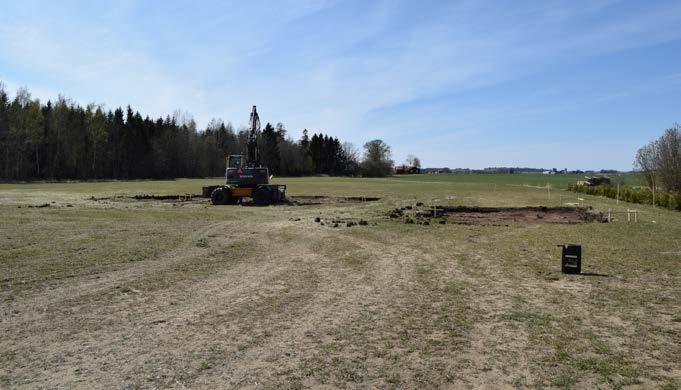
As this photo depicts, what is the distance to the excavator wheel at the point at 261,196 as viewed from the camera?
108 feet

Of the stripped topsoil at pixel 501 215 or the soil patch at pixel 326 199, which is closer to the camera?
the stripped topsoil at pixel 501 215

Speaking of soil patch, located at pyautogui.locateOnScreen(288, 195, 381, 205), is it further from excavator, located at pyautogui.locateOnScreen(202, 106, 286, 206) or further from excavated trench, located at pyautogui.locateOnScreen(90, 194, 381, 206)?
excavator, located at pyautogui.locateOnScreen(202, 106, 286, 206)

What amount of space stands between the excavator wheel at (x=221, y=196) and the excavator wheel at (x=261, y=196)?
62.6 inches

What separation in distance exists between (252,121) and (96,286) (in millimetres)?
26252

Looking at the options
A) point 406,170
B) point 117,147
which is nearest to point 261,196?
point 117,147

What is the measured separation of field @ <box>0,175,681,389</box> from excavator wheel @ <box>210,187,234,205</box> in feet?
53.6

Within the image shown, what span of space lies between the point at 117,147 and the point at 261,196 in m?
65.6

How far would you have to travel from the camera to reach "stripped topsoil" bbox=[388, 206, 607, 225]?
2409cm

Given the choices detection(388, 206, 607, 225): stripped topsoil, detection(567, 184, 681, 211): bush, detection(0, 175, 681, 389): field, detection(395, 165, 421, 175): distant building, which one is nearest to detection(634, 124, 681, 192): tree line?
detection(567, 184, 681, 211): bush

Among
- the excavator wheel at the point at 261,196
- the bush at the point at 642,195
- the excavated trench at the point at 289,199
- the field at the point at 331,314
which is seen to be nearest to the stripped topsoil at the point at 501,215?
the bush at the point at 642,195

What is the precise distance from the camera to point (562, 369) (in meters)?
5.52

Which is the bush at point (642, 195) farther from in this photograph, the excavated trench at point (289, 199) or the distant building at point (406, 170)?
the distant building at point (406, 170)

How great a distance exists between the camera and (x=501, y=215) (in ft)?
88.4

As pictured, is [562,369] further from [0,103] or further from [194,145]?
[194,145]
